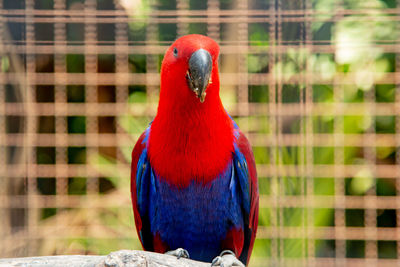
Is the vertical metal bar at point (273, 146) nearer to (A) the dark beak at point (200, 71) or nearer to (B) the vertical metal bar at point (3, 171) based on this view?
(A) the dark beak at point (200, 71)

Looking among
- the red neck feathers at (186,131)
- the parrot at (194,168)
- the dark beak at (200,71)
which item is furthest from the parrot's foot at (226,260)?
the dark beak at (200,71)

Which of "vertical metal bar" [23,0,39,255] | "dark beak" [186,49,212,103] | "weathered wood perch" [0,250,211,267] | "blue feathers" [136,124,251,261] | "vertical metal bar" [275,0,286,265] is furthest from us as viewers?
"vertical metal bar" [23,0,39,255]

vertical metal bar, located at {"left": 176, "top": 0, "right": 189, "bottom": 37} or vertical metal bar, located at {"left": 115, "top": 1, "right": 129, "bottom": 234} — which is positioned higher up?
vertical metal bar, located at {"left": 176, "top": 0, "right": 189, "bottom": 37}

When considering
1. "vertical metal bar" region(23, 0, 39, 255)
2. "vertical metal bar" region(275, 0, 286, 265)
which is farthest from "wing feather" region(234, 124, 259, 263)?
"vertical metal bar" region(23, 0, 39, 255)

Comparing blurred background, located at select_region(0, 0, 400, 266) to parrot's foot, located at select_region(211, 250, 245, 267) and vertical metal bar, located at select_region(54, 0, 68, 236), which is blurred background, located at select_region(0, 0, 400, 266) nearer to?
vertical metal bar, located at select_region(54, 0, 68, 236)

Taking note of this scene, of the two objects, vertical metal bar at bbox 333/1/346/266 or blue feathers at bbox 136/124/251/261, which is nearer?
blue feathers at bbox 136/124/251/261

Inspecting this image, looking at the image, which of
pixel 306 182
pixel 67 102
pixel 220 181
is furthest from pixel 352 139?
pixel 67 102

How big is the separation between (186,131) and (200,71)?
0.14m

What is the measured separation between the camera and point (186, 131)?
1037 millimetres

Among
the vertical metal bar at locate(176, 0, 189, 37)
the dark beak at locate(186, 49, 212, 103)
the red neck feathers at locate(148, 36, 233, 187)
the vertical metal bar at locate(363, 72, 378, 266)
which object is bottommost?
the vertical metal bar at locate(363, 72, 378, 266)

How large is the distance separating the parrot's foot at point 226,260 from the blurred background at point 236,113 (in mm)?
589

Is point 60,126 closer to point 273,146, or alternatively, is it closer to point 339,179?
point 273,146

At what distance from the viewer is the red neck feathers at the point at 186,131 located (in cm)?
103

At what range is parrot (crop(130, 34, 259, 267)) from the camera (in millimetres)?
1020
